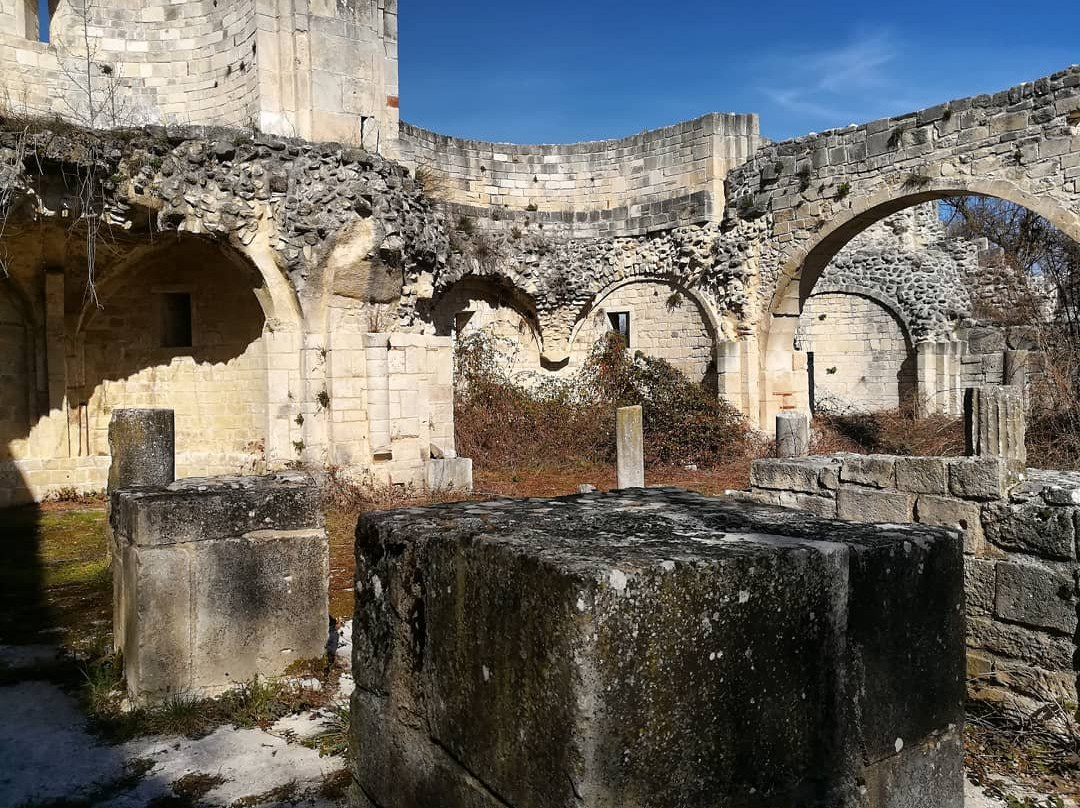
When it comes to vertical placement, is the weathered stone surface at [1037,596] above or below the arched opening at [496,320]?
below

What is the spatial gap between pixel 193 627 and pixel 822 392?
17.2 m

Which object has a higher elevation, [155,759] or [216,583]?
[216,583]

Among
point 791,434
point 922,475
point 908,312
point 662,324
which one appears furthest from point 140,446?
point 908,312

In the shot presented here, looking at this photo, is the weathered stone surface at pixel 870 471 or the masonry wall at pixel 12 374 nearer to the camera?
the weathered stone surface at pixel 870 471

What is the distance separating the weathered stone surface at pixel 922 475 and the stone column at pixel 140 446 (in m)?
4.90

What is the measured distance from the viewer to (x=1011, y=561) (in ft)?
12.7

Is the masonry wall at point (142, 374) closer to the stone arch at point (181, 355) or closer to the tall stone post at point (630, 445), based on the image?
the stone arch at point (181, 355)

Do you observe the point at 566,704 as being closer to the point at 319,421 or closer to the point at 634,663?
the point at 634,663

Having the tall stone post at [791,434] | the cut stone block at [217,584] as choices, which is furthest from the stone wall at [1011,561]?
the tall stone post at [791,434]

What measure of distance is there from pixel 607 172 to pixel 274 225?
26.9 ft

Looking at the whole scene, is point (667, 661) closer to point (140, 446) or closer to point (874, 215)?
point (140, 446)

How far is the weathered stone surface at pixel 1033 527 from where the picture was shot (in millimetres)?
3660

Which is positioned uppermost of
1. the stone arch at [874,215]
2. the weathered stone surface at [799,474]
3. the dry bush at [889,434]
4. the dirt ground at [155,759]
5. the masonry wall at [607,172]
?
the masonry wall at [607,172]

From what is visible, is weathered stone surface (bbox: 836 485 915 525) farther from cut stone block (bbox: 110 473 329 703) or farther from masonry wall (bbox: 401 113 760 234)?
masonry wall (bbox: 401 113 760 234)
